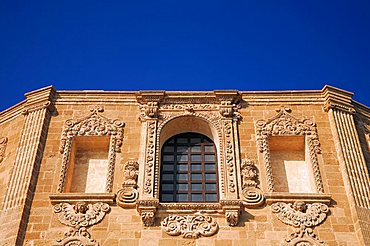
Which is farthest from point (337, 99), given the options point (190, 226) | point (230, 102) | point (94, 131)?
point (94, 131)

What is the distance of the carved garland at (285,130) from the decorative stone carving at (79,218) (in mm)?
4429

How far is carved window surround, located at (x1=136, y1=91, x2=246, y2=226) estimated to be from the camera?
47.1 feet

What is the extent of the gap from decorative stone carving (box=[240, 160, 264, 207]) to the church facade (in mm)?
32

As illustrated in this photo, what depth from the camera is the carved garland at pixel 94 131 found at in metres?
15.6

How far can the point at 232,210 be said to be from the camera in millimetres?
14156

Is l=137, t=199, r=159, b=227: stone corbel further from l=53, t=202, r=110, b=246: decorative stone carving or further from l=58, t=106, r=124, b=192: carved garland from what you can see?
l=58, t=106, r=124, b=192: carved garland

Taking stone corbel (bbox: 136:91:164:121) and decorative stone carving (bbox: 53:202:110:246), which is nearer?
decorative stone carving (bbox: 53:202:110:246)

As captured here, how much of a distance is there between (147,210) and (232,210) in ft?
6.71

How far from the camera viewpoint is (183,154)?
16141 millimetres

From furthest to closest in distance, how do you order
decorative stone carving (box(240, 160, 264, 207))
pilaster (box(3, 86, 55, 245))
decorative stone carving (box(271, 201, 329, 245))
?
decorative stone carving (box(240, 160, 264, 207)), pilaster (box(3, 86, 55, 245)), decorative stone carving (box(271, 201, 329, 245))

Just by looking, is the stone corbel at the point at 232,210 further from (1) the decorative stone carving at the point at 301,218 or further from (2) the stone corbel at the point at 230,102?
(2) the stone corbel at the point at 230,102

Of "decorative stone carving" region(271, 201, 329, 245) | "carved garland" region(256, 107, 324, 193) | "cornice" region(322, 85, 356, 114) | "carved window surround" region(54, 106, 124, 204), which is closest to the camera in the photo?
"decorative stone carving" region(271, 201, 329, 245)

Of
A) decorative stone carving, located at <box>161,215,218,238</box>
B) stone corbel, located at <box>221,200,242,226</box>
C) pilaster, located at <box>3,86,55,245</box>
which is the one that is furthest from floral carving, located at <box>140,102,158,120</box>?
stone corbel, located at <box>221,200,242,226</box>

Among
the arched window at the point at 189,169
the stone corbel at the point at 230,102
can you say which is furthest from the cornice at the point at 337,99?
the arched window at the point at 189,169
